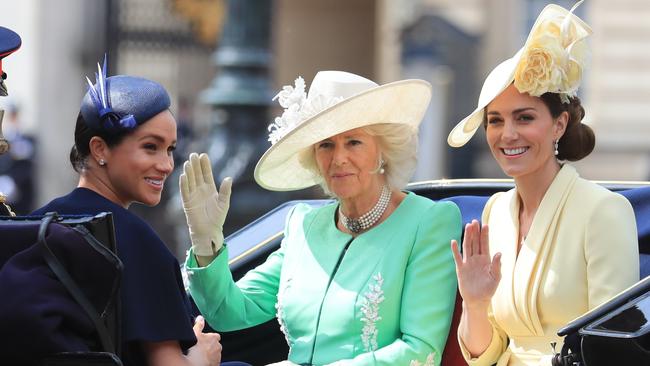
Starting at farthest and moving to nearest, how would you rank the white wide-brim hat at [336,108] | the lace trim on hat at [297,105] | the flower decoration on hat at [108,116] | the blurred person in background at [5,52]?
the lace trim on hat at [297,105]
the white wide-brim hat at [336,108]
the blurred person in background at [5,52]
the flower decoration on hat at [108,116]

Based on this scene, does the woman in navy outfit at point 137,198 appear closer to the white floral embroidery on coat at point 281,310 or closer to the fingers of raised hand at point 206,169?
the fingers of raised hand at point 206,169

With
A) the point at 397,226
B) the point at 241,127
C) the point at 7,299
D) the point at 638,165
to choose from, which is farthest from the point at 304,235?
the point at 638,165

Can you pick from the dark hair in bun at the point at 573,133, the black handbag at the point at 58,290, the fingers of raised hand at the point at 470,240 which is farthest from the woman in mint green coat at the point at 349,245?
the black handbag at the point at 58,290

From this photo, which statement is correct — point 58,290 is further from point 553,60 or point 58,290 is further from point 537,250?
point 553,60

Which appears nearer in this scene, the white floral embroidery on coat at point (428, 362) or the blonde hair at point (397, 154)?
the white floral embroidery on coat at point (428, 362)

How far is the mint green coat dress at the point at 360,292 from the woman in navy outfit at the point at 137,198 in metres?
0.44

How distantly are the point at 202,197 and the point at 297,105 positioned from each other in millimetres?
415

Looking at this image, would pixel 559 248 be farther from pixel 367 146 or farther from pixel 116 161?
pixel 116 161

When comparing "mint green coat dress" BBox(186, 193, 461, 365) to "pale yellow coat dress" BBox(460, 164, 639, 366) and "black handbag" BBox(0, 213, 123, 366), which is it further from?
"black handbag" BBox(0, 213, 123, 366)

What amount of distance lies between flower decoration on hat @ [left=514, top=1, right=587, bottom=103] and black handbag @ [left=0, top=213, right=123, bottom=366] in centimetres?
120

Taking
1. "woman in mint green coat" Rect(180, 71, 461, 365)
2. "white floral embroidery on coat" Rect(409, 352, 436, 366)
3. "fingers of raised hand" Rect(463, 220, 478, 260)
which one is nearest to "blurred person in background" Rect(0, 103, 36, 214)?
"woman in mint green coat" Rect(180, 71, 461, 365)

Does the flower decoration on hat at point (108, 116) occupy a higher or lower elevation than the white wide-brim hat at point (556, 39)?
lower

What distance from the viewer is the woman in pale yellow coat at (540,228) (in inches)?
134

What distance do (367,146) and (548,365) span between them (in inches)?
31.2
